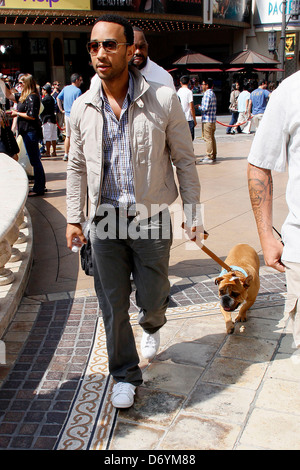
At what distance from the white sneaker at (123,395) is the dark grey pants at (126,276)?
38mm

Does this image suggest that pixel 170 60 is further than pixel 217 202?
Yes

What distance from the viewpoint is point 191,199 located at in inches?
113

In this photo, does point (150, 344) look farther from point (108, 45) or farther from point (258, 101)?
point (258, 101)

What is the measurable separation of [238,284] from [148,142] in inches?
54.7

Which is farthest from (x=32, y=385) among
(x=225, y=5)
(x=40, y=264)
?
(x=225, y=5)

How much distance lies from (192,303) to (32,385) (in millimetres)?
1666

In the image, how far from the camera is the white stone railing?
12.5 ft

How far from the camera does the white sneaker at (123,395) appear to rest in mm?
2869

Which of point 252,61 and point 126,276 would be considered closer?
point 126,276

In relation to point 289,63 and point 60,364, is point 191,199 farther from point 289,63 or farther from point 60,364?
point 289,63

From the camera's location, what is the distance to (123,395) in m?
2.88

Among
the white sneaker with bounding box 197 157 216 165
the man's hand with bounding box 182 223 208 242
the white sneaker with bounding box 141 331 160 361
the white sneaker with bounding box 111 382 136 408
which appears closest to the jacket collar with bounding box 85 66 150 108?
the man's hand with bounding box 182 223 208 242

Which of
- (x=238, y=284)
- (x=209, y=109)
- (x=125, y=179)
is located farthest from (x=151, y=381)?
(x=209, y=109)

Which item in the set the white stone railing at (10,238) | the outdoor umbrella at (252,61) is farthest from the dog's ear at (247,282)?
the outdoor umbrella at (252,61)
